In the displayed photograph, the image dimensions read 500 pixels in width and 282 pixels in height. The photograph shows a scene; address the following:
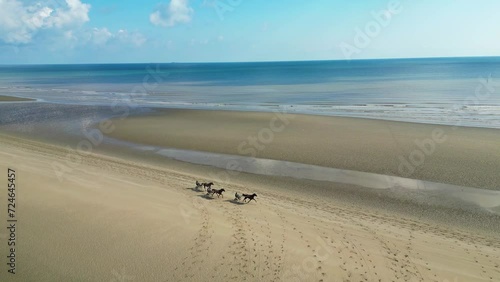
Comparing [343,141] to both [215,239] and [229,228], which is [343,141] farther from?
[215,239]

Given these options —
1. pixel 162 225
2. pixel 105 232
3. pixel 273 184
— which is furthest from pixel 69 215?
pixel 273 184

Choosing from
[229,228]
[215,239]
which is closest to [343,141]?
[229,228]

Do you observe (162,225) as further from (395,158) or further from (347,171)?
(395,158)

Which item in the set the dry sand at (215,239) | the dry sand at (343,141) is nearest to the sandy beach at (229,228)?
the dry sand at (215,239)

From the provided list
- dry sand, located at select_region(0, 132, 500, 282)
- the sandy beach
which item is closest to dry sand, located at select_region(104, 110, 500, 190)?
the sandy beach

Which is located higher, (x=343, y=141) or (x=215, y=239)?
(x=343, y=141)

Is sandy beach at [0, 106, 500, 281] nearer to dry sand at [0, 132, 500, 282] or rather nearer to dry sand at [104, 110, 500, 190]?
dry sand at [0, 132, 500, 282]
